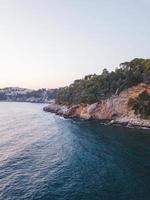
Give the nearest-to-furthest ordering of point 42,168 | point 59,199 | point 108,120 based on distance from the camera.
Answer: point 59,199, point 42,168, point 108,120

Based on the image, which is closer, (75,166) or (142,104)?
(75,166)

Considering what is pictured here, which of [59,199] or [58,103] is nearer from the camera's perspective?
[59,199]

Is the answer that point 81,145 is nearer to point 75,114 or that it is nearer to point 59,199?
point 59,199

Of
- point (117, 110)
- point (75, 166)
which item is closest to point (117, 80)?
point (117, 110)

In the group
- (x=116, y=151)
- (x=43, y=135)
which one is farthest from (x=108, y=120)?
(x=116, y=151)

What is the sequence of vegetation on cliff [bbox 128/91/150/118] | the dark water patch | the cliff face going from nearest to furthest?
the dark water patch
vegetation on cliff [bbox 128/91/150/118]
the cliff face

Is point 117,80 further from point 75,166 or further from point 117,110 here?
point 75,166

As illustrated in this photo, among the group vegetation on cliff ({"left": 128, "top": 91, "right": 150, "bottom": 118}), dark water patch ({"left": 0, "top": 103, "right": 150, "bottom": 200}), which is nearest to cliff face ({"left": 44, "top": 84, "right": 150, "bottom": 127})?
vegetation on cliff ({"left": 128, "top": 91, "right": 150, "bottom": 118})

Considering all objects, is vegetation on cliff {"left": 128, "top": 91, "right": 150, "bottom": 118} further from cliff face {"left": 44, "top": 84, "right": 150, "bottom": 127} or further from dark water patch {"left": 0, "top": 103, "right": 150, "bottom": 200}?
dark water patch {"left": 0, "top": 103, "right": 150, "bottom": 200}
